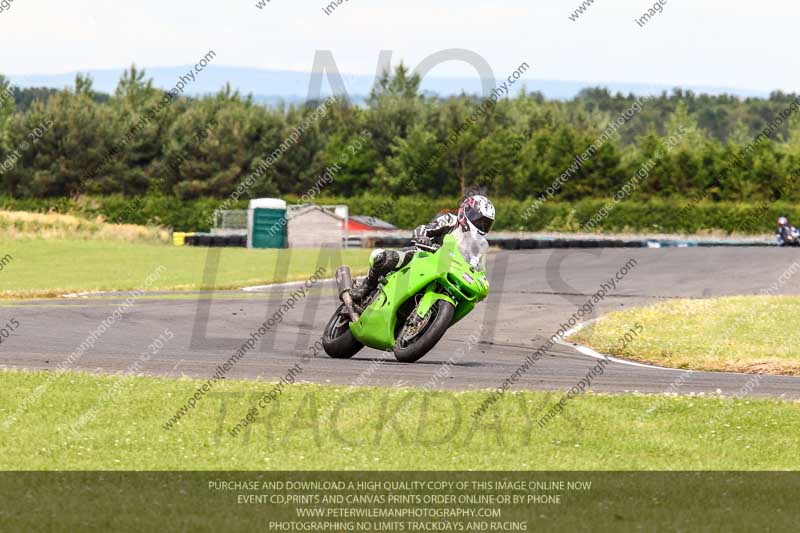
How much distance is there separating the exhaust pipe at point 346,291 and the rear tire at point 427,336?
0.70m

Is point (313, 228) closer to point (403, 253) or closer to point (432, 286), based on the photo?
point (403, 253)

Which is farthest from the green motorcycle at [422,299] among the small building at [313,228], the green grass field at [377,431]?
the small building at [313,228]

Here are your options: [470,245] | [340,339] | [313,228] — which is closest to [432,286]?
[470,245]

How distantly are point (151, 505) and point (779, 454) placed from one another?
5535mm

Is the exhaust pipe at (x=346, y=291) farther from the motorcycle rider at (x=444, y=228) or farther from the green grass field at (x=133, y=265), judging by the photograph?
the green grass field at (x=133, y=265)

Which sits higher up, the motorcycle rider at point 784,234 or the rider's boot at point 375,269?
the rider's boot at point 375,269

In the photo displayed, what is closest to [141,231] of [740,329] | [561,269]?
[561,269]

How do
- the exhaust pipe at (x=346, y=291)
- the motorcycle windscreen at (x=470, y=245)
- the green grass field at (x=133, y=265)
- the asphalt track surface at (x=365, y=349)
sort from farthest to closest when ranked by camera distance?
1. the green grass field at (x=133, y=265)
2. the exhaust pipe at (x=346, y=291)
3. the motorcycle windscreen at (x=470, y=245)
4. the asphalt track surface at (x=365, y=349)

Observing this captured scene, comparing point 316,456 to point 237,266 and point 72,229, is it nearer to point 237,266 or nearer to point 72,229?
point 237,266

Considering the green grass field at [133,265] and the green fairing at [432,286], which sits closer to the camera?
the green fairing at [432,286]

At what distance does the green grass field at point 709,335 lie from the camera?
1871 centimetres

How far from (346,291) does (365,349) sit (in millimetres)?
2007

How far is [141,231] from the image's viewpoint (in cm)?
5997

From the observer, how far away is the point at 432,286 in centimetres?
1527
